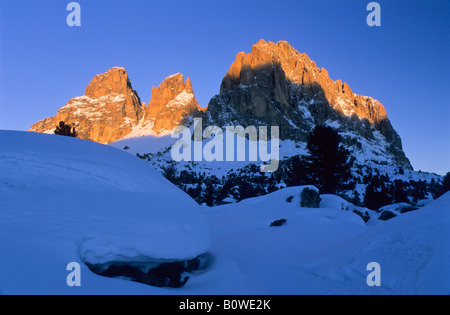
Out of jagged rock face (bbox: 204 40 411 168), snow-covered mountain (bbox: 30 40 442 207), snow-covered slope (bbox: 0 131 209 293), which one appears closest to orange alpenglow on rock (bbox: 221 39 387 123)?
jagged rock face (bbox: 204 40 411 168)

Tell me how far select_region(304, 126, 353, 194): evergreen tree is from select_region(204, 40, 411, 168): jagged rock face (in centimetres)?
6984

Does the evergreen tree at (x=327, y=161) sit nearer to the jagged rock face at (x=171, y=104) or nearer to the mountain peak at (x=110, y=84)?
the jagged rock face at (x=171, y=104)

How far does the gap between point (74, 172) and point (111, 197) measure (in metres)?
0.86

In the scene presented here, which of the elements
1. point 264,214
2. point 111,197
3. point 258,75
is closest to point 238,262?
point 111,197

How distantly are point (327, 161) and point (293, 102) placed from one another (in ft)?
337

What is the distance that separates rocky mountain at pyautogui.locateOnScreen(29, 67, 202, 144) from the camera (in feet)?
516

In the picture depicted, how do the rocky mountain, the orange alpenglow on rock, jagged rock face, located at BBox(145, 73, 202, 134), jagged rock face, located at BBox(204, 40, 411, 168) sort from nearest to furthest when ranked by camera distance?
jagged rock face, located at BBox(204, 40, 411, 168), the orange alpenglow on rock, jagged rock face, located at BBox(145, 73, 202, 134), the rocky mountain

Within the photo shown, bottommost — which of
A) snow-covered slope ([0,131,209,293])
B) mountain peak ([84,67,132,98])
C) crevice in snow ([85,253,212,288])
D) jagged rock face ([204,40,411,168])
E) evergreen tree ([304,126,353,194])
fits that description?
crevice in snow ([85,253,212,288])

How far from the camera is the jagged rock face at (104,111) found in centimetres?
16552

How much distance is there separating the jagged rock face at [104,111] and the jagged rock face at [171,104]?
15.0 metres

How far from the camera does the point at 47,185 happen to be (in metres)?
4.27

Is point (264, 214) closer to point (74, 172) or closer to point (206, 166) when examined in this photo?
point (74, 172)

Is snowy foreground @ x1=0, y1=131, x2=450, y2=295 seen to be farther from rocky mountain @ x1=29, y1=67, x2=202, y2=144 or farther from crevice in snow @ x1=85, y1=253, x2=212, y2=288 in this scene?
rocky mountain @ x1=29, y1=67, x2=202, y2=144

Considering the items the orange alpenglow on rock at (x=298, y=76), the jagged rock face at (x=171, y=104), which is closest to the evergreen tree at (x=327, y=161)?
the orange alpenglow on rock at (x=298, y=76)
